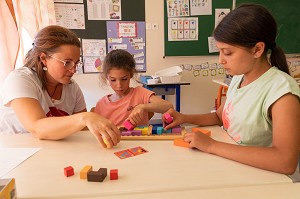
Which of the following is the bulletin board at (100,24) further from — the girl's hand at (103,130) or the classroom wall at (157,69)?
the girl's hand at (103,130)

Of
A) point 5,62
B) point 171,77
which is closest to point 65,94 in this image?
point 5,62

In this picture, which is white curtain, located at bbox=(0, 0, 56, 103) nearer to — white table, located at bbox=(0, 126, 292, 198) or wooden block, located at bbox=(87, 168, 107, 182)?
white table, located at bbox=(0, 126, 292, 198)

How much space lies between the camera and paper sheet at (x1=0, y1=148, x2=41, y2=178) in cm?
83

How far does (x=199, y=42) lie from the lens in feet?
12.1

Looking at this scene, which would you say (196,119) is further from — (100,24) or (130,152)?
(100,24)

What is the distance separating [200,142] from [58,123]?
541 millimetres

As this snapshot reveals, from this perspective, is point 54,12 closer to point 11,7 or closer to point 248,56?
point 11,7

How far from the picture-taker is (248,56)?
0.99 metres

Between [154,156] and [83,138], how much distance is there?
358 millimetres

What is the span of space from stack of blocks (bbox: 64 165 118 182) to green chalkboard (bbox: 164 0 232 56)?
9.98ft

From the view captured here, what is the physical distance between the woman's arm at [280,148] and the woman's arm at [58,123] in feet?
1.31

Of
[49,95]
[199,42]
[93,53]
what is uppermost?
[199,42]

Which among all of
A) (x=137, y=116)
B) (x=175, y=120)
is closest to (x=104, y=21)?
(x=137, y=116)

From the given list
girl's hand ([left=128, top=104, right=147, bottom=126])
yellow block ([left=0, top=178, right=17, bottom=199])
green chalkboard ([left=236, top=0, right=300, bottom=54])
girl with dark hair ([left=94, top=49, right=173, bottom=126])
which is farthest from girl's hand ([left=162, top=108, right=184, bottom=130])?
green chalkboard ([left=236, top=0, right=300, bottom=54])
